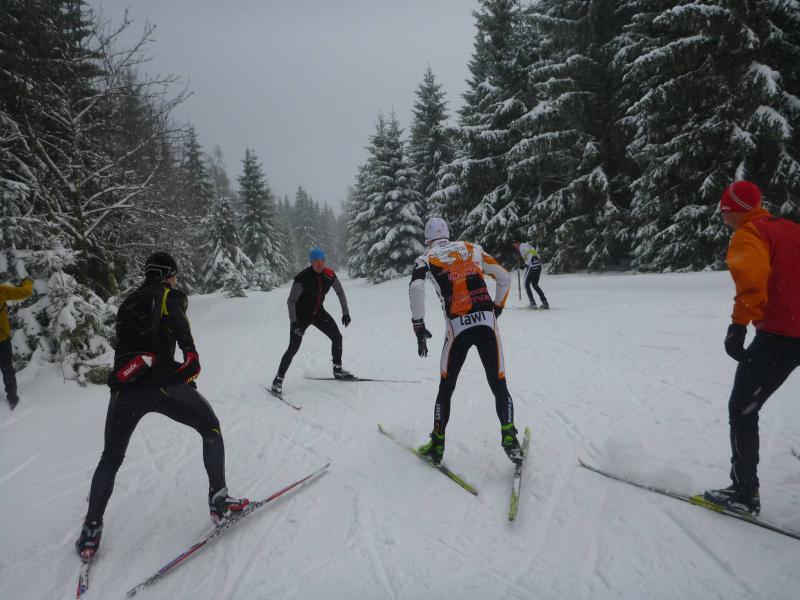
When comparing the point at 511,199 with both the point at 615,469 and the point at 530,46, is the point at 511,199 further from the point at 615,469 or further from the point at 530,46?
the point at 615,469

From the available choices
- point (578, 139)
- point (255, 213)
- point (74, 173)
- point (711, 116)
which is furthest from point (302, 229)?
point (711, 116)

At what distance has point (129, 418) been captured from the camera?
311 cm

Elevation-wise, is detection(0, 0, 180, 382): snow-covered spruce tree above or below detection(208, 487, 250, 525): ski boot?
above

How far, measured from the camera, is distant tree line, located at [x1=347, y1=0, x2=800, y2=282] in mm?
11641

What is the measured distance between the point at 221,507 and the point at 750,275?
4.17m

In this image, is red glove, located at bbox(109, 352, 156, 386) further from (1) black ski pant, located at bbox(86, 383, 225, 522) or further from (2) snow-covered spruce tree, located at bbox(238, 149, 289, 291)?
(2) snow-covered spruce tree, located at bbox(238, 149, 289, 291)

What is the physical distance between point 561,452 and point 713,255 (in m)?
14.1

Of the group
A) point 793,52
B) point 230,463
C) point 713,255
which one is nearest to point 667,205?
point 713,255

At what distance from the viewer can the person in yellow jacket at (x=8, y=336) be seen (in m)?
5.91

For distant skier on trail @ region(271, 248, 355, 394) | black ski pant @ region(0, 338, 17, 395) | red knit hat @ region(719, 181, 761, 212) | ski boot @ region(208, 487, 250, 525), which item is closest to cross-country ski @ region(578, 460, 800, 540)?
red knit hat @ region(719, 181, 761, 212)

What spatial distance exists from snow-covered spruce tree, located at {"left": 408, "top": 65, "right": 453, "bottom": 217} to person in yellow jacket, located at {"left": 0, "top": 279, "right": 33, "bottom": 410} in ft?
72.2

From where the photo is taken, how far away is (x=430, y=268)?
3.98 m

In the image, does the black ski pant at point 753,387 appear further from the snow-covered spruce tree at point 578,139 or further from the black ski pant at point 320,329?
the snow-covered spruce tree at point 578,139

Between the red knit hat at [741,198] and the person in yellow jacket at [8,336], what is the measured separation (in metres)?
8.40
